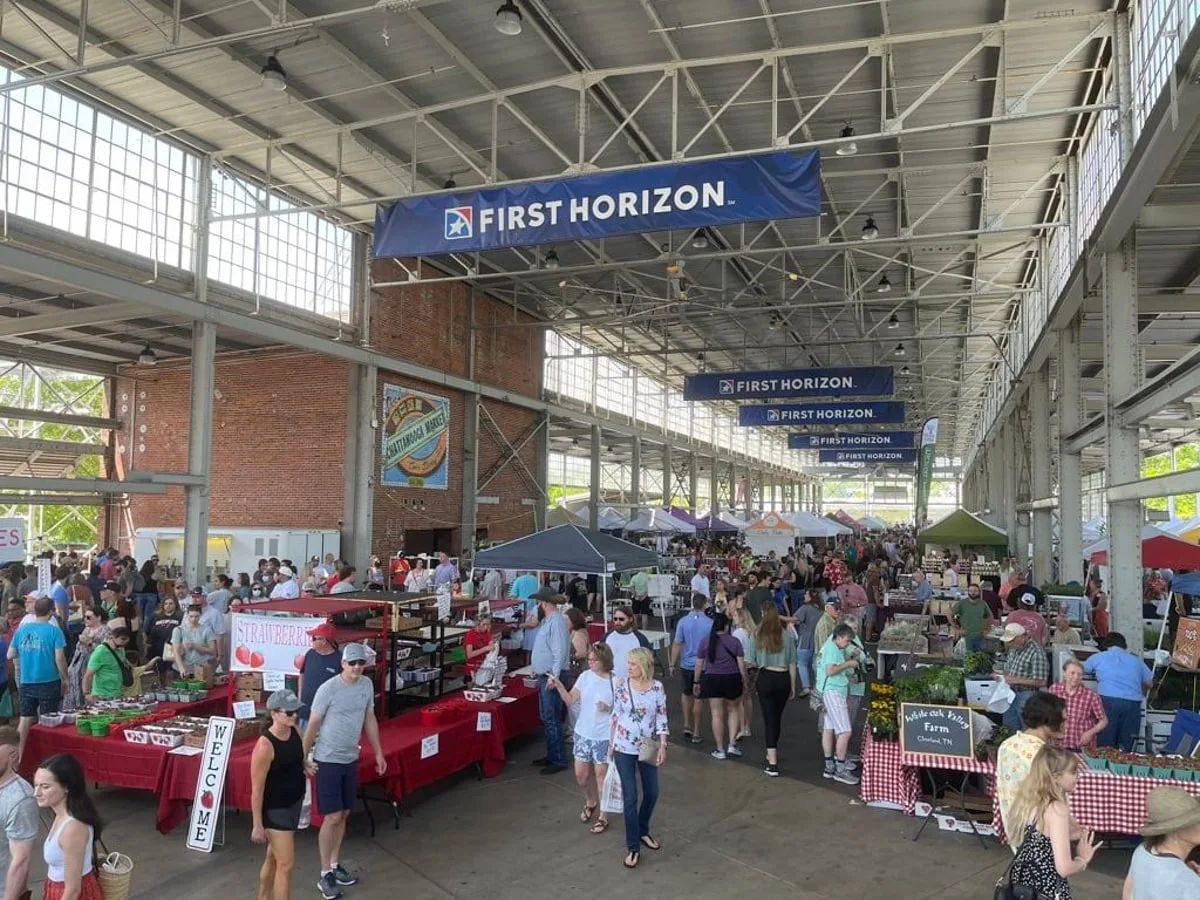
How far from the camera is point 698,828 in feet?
22.0

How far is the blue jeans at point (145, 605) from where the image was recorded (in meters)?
13.4

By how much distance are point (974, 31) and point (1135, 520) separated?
19.9ft

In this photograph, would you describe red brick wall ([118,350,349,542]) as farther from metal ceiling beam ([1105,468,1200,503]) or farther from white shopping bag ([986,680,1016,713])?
metal ceiling beam ([1105,468,1200,503])

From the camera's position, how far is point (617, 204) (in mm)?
10078

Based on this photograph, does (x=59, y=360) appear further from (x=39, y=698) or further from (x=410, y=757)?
(x=410, y=757)

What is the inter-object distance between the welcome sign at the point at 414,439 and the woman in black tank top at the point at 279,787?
15331mm

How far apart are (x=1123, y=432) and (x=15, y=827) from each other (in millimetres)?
11095

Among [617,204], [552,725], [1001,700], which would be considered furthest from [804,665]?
[617,204]

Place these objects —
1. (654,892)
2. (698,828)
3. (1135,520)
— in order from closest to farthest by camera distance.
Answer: (654,892) < (698,828) < (1135,520)

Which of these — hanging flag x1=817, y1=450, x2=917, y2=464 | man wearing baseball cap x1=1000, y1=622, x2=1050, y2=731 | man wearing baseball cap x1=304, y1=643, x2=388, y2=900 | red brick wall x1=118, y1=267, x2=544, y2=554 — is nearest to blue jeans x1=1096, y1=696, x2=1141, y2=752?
man wearing baseball cap x1=1000, y1=622, x2=1050, y2=731

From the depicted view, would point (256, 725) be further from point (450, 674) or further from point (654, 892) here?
point (654, 892)

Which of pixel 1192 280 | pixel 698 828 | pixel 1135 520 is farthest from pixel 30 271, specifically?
pixel 1192 280

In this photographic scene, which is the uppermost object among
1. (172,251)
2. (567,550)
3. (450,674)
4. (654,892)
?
(172,251)

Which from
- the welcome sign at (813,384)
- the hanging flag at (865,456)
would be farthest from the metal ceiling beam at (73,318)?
the hanging flag at (865,456)
